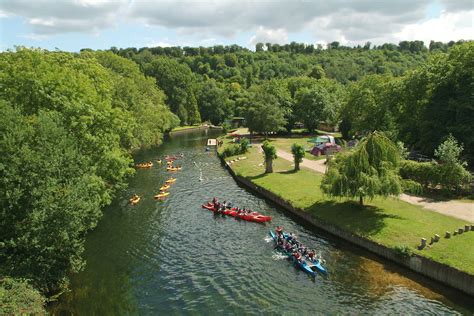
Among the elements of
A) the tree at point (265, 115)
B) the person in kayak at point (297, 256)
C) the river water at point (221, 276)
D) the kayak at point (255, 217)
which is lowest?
the river water at point (221, 276)

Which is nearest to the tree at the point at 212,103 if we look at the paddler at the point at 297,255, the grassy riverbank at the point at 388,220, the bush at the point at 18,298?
the grassy riverbank at the point at 388,220

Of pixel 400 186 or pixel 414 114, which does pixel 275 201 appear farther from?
pixel 414 114

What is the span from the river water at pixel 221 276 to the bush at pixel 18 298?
4.11 meters

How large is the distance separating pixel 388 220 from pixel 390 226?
4.43 feet

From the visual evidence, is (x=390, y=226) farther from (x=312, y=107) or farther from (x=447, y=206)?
(x=312, y=107)

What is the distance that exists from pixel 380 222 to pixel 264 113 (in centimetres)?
5943

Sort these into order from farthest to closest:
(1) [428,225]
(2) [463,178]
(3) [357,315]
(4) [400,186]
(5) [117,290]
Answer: (2) [463,178] < (4) [400,186] < (1) [428,225] < (5) [117,290] < (3) [357,315]

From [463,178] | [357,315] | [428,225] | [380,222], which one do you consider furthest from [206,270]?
[463,178]

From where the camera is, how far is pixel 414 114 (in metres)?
61.3

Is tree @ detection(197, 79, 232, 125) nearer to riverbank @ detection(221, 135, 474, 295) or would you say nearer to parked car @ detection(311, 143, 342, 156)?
parked car @ detection(311, 143, 342, 156)

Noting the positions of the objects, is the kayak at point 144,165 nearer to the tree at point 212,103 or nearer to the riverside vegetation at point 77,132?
the riverside vegetation at point 77,132

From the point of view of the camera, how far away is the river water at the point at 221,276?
2711 cm

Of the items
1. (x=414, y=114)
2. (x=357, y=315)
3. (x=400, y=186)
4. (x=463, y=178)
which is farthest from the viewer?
(x=414, y=114)

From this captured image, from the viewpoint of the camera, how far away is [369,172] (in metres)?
38.9
